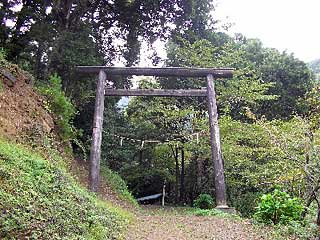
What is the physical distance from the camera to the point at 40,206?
5.19 meters

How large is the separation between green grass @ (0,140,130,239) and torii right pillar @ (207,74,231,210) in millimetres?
5345

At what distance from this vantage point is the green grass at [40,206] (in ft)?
14.5

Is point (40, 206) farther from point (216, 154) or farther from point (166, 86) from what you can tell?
point (166, 86)

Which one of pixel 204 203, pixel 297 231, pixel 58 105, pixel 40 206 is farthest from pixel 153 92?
pixel 40 206

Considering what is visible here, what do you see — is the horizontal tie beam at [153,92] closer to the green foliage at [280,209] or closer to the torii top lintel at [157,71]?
the torii top lintel at [157,71]

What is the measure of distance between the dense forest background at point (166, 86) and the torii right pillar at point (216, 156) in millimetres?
1436

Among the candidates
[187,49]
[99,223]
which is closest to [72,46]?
[187,49]

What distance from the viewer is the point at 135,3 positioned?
49.3 feet

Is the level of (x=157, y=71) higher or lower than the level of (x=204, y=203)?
higher

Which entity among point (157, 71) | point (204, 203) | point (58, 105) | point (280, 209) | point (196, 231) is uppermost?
point (157, 71)

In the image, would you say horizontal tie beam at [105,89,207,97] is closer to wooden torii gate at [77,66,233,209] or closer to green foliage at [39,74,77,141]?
wooden torii gate at [77,66,233,209]

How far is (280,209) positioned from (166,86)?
38.9 ft

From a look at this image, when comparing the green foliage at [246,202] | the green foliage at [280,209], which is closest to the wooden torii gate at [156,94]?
the green foliage at [280,209]

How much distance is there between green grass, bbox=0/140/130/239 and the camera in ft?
14.5
